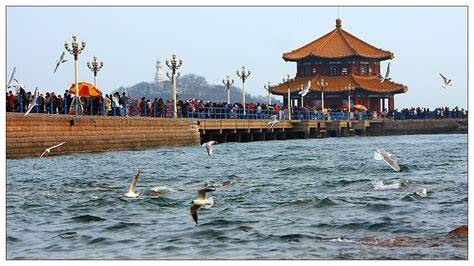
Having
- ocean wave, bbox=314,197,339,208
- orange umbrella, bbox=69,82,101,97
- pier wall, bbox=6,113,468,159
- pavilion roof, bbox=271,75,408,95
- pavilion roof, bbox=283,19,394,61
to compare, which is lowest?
ocean wave, bbox=314,197,339,208

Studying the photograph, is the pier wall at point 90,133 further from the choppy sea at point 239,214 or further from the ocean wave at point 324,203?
the ocean wave at point 324,203

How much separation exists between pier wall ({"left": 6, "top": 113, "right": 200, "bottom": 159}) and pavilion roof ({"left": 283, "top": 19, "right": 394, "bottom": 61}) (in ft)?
162

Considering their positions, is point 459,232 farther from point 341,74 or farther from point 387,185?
point 341,74

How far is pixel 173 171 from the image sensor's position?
88.8ft

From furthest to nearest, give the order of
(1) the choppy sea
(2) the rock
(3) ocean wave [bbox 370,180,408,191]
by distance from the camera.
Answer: (3) ocean wave [bbox 370,180,408,191] < (2) the rock < (1) the choppy sea

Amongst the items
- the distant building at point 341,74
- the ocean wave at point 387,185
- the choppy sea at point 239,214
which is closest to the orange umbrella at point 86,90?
the choppy sea at point 239,214

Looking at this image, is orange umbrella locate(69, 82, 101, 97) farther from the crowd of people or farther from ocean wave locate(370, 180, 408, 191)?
ocean wave locate(370, 180, 408, 191)

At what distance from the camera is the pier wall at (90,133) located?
28453mm

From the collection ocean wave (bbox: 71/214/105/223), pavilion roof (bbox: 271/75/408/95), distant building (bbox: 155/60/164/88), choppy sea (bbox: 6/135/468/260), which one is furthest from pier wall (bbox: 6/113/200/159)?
distant building (bbox: 155/60/164/88)

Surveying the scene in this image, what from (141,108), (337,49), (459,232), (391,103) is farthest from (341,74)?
(459,232)

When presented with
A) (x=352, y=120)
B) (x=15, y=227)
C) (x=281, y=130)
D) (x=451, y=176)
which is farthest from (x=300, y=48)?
(x=15, y=227)

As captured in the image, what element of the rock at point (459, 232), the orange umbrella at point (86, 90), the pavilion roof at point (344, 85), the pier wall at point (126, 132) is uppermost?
the pavilion roof at point (344, 85)

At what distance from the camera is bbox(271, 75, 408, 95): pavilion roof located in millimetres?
88750

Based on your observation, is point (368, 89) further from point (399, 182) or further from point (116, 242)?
point (116, 242)
